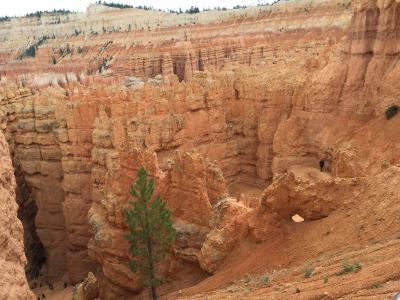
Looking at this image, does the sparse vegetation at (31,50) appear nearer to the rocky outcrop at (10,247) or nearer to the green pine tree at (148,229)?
the green pine tree at (148,229)

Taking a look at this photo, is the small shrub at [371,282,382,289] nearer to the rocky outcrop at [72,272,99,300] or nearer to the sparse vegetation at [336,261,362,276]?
the sparse vegetation at [336,261,362,276]

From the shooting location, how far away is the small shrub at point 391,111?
23.5m

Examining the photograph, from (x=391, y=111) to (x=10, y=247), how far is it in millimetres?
19705

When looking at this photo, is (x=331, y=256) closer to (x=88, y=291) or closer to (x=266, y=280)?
(x=266, y=280)

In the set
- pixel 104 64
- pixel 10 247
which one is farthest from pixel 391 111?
pixel 104 64

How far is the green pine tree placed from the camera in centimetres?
1583

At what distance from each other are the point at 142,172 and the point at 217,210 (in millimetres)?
2928

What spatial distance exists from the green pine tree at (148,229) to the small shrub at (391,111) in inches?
548

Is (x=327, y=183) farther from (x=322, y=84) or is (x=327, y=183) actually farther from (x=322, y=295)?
(x=322, y=84)

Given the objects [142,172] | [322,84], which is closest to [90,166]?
[142,172]

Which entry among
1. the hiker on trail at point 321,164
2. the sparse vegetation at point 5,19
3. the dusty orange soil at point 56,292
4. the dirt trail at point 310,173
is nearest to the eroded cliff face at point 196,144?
the dirt trail at point 310,173

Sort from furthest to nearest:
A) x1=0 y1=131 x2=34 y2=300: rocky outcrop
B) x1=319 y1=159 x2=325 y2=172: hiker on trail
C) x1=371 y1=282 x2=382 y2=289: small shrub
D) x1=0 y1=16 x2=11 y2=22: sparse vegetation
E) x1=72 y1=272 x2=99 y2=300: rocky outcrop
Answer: x1=0 y1=16 x2=11 y2=22: sparse vegetation < x1=319 y1=159 x2=325 y2=172: hiker on trail < x1=72 y1=272 x2=99 y2=300: rocky outcrop < x1=0 y1=131 x2=34 y2=300: rocky outcrop < x1=371 y1=282 x2=382 y2=289: small shrub

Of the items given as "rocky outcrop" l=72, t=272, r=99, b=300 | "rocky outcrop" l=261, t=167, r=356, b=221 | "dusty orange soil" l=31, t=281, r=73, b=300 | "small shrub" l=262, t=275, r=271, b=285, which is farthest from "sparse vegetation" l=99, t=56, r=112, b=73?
"small shrub" l=262, t=275, r=271, b=285

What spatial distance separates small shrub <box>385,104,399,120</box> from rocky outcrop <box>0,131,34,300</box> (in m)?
18.7
